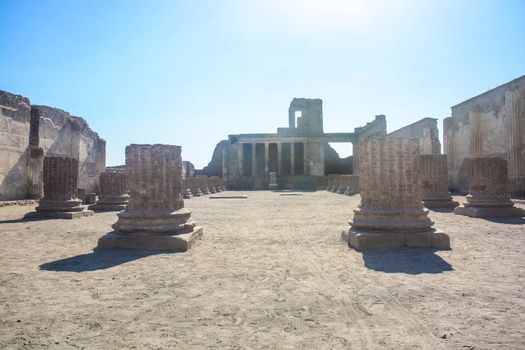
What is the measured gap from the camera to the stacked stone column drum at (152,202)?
5781 mm

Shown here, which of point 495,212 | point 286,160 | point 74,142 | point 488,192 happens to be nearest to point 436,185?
point 488,192

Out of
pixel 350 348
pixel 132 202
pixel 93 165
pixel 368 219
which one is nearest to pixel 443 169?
pixel 368 219

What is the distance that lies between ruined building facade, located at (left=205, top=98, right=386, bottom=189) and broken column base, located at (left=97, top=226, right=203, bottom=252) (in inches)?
1183

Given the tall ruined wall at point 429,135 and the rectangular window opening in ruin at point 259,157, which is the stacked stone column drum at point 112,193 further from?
the rectangular window opening in ruin at point 259,157

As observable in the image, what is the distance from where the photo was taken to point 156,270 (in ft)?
13.8

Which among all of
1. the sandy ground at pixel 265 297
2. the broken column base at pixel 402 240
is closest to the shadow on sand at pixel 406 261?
the sandy ground at pixel 265 297

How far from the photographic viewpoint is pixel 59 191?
1028 centimetres

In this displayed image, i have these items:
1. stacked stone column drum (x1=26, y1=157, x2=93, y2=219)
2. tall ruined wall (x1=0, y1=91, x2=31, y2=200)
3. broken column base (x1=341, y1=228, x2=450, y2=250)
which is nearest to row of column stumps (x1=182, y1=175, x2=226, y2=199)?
tall ruined wall (x1=0, y1=91, x2=31, y2=200)

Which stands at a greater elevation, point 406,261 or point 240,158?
point 240,158

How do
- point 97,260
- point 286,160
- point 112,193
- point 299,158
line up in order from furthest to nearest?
point 286,160 < point 299,158 < point 112,193 < point 97,260

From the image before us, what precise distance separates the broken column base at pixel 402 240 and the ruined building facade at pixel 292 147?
3018 centimetres

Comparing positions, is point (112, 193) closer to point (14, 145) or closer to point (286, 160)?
point (14, 145)

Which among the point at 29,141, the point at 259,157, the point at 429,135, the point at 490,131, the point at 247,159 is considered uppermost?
the point at 429,135

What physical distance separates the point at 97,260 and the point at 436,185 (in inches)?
421
